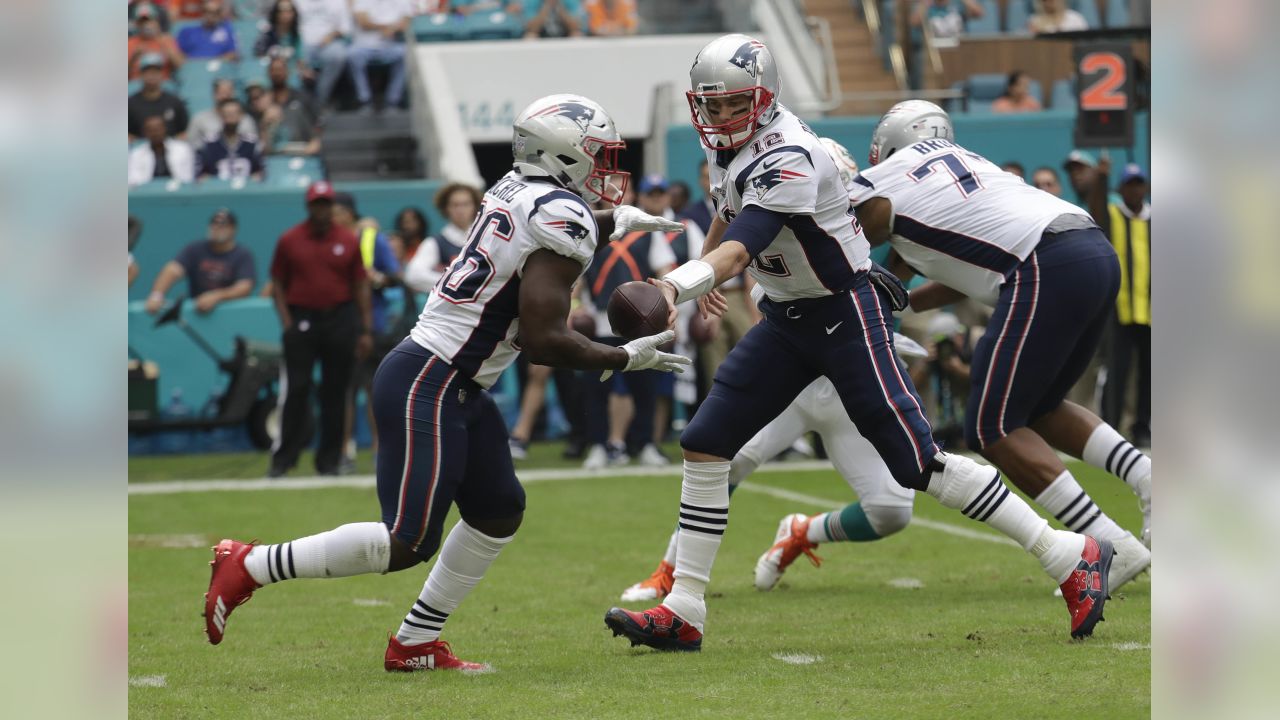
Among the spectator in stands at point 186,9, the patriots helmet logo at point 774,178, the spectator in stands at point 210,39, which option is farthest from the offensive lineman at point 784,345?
the spectator in stands at point 186,9

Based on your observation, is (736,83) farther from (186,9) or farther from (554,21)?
(186,9)

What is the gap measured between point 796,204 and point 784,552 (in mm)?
2044

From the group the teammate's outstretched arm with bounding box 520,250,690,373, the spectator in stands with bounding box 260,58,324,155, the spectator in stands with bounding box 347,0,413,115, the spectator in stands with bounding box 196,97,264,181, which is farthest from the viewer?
the spectator in stands with bounding box 347,0,413,115

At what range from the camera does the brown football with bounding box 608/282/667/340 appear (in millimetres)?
4453

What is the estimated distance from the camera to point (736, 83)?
472cm

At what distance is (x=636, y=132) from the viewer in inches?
659

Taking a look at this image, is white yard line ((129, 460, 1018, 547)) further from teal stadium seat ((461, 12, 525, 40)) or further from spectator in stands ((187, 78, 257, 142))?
teal stadium seat ((461, 12, 525, 40))

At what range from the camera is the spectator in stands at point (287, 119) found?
15.4 meters

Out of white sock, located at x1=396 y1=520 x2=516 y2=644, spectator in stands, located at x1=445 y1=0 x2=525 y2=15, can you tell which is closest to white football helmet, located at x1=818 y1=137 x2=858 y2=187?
white sock, located at x1=396 y1=520 x2=516 y2=644

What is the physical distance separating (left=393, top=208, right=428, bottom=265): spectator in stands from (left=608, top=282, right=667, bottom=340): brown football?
7982 mm

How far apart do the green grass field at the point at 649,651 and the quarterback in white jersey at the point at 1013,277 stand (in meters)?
0.51
